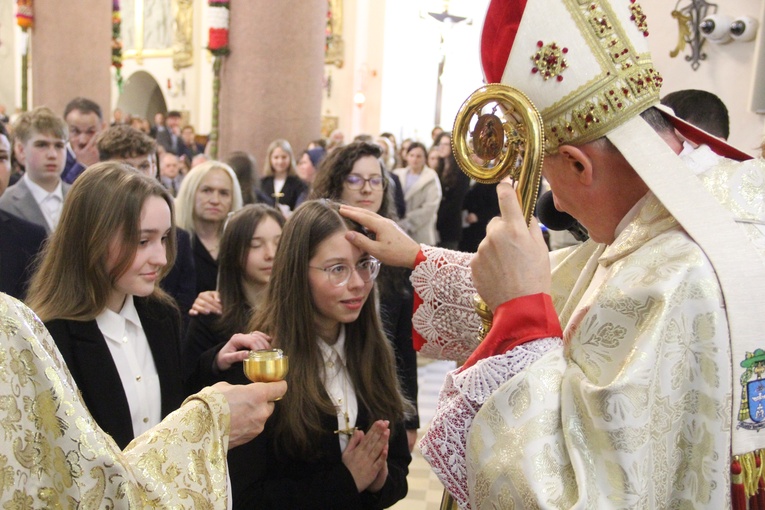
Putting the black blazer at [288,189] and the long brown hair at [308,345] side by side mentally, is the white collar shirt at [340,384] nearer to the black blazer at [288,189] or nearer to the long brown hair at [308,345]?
the long brown hair at [308,345]

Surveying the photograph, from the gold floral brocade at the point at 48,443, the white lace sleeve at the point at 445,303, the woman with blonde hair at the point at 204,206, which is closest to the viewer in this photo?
the gold floral brocade at the point at 48,443

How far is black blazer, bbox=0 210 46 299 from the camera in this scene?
3.24 meters

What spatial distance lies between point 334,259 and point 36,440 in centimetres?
117

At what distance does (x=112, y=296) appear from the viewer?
2221 mm

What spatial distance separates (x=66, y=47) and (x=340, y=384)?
235 inches

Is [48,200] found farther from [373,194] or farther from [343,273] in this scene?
[343,273]

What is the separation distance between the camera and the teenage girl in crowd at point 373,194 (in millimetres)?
3285

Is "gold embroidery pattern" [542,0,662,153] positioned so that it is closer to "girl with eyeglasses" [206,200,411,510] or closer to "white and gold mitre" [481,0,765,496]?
"white and gold mitre" [481,0,765,496]

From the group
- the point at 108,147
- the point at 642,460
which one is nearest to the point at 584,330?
the point at 642,460

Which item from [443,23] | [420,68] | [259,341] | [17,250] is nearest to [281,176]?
[17,250]

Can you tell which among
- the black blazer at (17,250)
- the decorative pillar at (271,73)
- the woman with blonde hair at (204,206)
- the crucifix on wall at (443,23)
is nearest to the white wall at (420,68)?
the crucifix on wall at (443,23)

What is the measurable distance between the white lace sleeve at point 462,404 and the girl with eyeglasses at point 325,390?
0.60 metres

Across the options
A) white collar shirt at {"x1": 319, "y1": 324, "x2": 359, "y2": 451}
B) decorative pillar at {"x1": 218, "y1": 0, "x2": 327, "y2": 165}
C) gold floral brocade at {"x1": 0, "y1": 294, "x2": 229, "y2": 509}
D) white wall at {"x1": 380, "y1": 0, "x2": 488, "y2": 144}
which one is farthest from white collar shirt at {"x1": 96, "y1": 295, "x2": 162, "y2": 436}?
white wall at {"x1": 380, "y1": 0, "x2": 488, "y2": 144}

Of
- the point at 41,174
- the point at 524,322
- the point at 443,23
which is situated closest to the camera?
the point at 524,322
